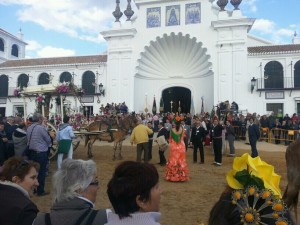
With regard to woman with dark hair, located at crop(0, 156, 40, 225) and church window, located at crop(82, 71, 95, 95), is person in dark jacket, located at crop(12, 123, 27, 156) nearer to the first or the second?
woman with dark hair, located at crop(0, 156, 40, 225)

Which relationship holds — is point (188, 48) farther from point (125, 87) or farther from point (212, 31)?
point (125, 87)

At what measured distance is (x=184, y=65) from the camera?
28891 millimetres

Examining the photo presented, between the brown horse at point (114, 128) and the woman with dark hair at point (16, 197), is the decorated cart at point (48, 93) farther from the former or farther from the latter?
the woman with dark hair at point (16, 197)

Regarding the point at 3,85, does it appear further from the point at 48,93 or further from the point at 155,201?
the point at 155,201

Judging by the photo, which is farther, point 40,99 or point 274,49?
point 274,49

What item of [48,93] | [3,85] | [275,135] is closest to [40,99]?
[48,93]

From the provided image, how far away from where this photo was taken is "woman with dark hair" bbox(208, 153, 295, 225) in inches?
67.2

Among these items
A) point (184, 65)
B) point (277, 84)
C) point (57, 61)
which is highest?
point (57, 61)

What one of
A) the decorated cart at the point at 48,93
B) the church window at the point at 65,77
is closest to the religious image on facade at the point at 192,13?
the church window at the point at 65,77

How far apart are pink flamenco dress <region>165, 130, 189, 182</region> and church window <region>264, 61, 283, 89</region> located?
745 inches

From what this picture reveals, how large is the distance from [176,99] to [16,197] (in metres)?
27.7

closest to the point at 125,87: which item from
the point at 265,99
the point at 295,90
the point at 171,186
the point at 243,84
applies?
the point at 243,84

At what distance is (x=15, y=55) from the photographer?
4144 cm

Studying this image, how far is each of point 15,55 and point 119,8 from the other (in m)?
19.1
